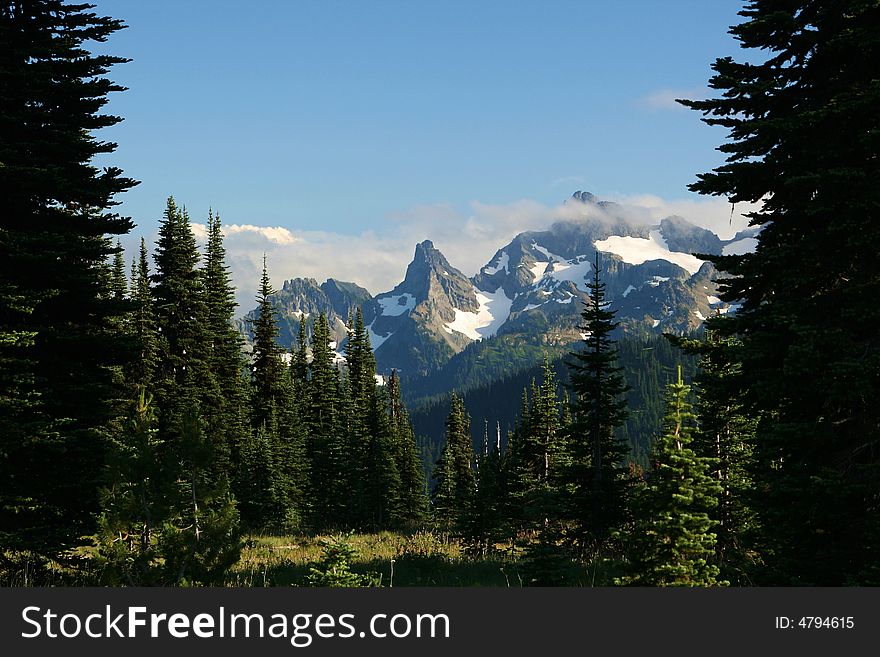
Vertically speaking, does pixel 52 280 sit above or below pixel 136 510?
above

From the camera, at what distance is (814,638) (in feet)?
25.4

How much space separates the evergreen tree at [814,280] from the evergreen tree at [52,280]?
13.2m

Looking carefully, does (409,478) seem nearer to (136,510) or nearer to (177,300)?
(177,300)

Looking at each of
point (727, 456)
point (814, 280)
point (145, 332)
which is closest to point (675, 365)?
point (814, 280)

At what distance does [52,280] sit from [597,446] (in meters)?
20.1

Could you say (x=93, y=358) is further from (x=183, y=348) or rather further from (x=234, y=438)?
(x=234, y=438)

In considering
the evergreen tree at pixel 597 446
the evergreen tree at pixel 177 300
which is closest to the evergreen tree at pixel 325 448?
the evergreen tree at pixel 177 300

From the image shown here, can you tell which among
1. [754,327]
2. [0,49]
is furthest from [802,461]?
[0,49]

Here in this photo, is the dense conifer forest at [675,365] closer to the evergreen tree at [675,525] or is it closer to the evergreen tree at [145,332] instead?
the evergreen tree at [675,525]

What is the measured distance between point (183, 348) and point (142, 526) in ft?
101

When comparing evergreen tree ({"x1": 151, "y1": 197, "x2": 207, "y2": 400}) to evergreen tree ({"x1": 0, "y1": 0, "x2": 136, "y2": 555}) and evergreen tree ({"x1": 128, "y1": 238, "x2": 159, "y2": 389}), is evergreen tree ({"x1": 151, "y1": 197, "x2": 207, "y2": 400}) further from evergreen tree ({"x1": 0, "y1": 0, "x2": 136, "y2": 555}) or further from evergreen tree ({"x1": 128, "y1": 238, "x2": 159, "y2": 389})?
evergreen tree ({"x1": 0, "y1": 0, "x2": 136, "y2": 555})

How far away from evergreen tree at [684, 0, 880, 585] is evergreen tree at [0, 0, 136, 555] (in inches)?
520

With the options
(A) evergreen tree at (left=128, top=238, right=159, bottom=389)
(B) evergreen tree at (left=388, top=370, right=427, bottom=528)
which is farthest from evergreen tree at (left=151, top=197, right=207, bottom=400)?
(B) evergreen tree at (left=388, top=370, right=427, bottom=528)

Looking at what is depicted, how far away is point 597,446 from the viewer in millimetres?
Result: 26328
